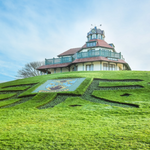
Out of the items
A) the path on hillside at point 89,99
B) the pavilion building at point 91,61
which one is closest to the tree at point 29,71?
the pavilion building at point 91,61

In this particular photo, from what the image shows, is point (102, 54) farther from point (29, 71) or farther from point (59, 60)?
point (29, 71)

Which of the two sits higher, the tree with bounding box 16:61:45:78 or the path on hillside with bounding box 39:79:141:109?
the tree with bounding box 16:61:45:78

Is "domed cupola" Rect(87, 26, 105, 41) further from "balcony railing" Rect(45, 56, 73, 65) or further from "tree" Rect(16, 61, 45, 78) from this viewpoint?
"tree" Rect(16, 61, 45, 78)

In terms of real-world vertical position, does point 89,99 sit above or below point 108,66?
below

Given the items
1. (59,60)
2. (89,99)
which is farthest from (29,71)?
(89,99)

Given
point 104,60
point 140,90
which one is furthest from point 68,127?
point 104,60

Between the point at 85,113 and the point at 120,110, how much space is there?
7.08ft

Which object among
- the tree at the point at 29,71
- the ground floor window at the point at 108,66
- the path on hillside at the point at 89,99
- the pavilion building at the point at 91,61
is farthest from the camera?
the tree at the point at 29,71

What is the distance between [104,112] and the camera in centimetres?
926

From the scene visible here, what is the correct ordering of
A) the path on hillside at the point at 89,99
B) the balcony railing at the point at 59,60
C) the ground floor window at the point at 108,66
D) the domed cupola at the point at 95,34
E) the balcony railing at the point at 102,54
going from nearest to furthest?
the path on hillside at the point at 89,99
the balcony railing at the point at 102,54
the ground floor window at the point at 108,66
the balcony railing at the point at 59,60
the domed cupola at the point at 95,34

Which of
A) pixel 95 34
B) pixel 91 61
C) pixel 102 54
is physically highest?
pixel 95 34

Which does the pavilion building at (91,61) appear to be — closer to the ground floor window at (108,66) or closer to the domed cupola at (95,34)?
the ground floor window at (108,66)

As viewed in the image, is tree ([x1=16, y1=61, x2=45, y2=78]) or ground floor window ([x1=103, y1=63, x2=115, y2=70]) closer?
ground floor window ([x1=103, y1=63, x2=115, y2=70])

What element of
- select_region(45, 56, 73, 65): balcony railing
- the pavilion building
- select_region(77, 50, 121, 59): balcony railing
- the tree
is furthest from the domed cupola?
the tree
